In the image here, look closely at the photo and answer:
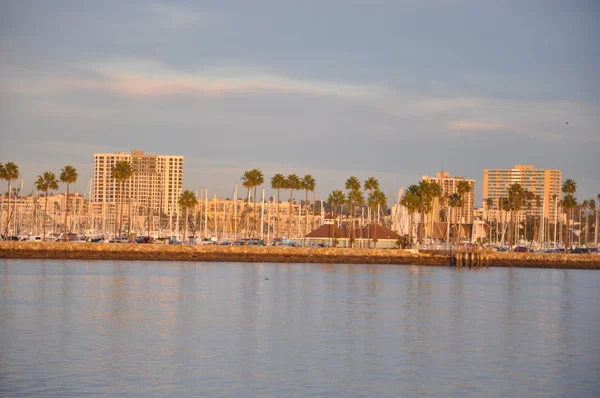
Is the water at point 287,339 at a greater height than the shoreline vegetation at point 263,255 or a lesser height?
lesser

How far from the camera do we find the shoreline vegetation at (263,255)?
4208 inches

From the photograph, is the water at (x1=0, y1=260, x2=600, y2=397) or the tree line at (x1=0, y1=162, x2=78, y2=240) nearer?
the water at (x1=0, y1=260, x2=600, y2=397)

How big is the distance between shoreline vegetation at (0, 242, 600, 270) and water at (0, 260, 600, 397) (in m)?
33.5

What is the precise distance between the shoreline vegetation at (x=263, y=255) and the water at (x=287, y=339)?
110ft

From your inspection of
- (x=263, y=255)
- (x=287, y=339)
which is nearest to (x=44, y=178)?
(x=263, y=255)

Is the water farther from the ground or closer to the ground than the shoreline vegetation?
closer to the ground

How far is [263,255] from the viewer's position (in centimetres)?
11406

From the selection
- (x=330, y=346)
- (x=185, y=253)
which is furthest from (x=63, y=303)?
(x=185, y=253)

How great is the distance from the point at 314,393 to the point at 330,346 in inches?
381

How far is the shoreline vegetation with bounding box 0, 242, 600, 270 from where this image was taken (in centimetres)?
10688

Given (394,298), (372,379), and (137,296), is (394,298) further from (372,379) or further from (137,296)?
(372,379)

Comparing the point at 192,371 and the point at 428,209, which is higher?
the point at 428,209

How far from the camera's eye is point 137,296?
189 feet

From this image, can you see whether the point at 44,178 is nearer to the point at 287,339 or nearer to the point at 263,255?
the point at 263,255
